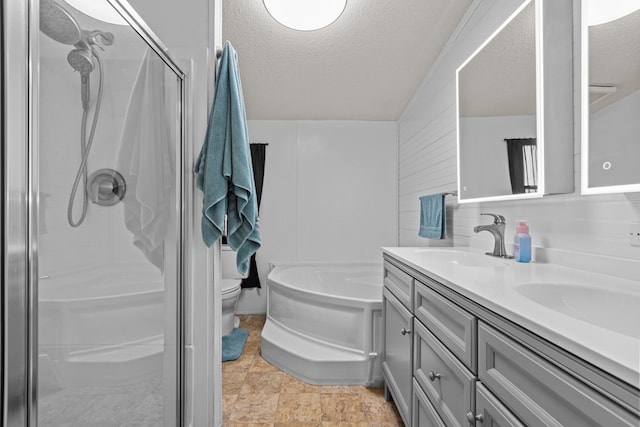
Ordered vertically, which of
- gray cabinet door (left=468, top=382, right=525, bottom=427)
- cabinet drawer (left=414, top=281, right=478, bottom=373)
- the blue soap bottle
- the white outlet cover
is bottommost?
gray cabinet door (left=468, top=382, right=525, bottom=427)

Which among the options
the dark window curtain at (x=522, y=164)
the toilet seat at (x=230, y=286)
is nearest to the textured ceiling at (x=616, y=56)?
the dark window curtain at (x=522, y=164)

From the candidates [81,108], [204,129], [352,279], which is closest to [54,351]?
[81,108]

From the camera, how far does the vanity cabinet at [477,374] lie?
1.84 feet

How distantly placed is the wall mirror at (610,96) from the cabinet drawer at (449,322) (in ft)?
1.92

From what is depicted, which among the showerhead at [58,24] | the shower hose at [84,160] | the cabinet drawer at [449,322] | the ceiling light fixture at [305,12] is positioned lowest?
the cabinet drawer at [449,322]

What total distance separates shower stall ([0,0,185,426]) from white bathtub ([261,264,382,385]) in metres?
0.99

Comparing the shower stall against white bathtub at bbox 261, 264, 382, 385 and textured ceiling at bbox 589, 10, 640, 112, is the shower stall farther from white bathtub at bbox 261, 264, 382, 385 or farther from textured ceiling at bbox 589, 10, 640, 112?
textured ceiling at bbox 589, 10, 640, 112

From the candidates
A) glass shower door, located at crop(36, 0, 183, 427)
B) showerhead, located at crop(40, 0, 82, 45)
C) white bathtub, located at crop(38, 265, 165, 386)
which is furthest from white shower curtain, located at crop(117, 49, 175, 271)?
showerhead, located at crop(40, 0, 82, 45)

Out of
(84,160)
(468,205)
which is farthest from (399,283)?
(84,160)

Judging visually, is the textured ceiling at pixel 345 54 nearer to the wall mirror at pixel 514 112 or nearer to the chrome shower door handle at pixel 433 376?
the wall mirror at pixel 514 112

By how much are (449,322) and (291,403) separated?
1.25m

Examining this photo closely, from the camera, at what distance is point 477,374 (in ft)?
2.85

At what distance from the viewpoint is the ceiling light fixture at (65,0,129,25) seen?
761 millimetres

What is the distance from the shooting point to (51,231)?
71 centimetres
